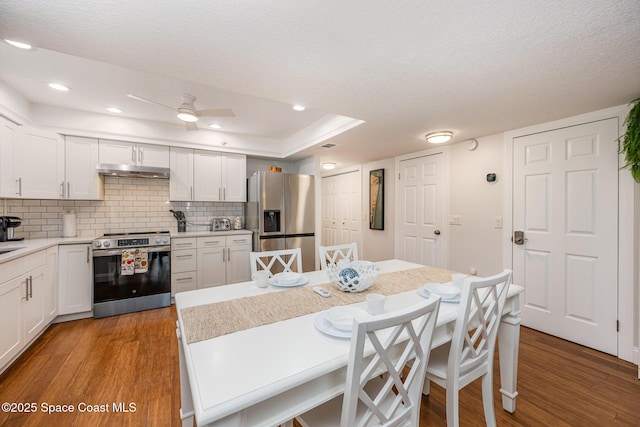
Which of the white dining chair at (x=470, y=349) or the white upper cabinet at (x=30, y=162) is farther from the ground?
the white upper cabinet at (x=30, y=162)

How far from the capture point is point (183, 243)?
3445mm

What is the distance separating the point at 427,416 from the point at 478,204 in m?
2.48

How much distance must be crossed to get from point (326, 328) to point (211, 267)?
297cm

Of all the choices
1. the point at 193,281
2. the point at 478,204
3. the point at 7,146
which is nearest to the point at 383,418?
the point at 478,204

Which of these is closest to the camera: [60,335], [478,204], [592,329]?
[592,329]

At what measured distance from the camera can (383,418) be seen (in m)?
0.96

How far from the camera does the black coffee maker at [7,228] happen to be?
8.57ft

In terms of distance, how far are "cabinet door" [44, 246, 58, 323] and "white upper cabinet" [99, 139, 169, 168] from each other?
46.8 inches

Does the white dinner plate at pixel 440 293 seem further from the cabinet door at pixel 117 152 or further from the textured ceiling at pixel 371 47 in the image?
the cabinet door at pixel 117 152

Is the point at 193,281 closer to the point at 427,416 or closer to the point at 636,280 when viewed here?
the point at 427,416

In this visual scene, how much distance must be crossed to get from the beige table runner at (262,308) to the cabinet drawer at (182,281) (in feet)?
7.87

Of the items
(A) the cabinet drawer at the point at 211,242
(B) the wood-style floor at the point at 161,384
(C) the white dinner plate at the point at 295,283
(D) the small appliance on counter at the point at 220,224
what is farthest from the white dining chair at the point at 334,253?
(D) the small appliance on counter at the point at 220,224

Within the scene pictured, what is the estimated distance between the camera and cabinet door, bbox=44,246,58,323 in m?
2.62

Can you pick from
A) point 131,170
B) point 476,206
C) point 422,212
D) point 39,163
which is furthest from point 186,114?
point 476,206
